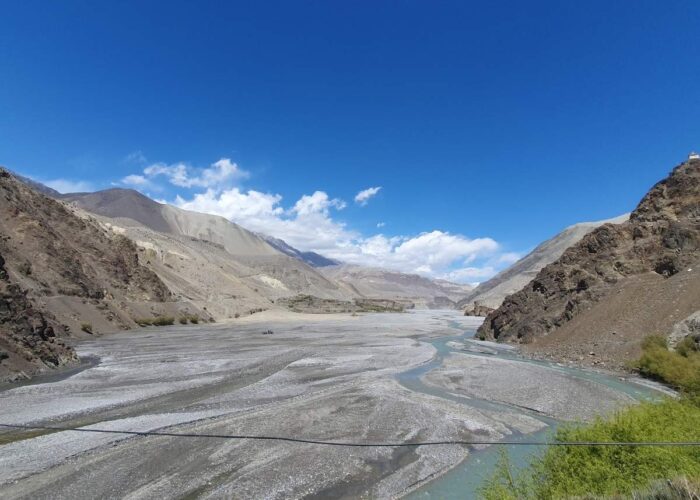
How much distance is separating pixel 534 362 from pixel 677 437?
934 inches

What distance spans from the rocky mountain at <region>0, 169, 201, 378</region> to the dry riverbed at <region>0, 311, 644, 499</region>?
382cm

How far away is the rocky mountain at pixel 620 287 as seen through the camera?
30.2 m

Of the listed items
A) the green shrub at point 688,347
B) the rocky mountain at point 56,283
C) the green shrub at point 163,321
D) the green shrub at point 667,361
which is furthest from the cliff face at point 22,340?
the green shrub at point 163,321

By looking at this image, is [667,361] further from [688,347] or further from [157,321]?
[157,321]

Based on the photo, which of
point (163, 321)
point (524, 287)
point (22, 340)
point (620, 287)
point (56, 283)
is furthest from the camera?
point (163, 321)

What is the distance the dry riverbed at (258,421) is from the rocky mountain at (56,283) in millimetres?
3824

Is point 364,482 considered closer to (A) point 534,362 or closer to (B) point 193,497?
(B) point 193,497

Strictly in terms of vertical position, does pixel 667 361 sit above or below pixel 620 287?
below

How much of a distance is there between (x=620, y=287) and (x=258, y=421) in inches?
1306

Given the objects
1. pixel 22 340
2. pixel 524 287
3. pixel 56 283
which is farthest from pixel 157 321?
pixel 524 287

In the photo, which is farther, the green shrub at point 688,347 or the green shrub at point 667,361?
the green shrub at point 688,347

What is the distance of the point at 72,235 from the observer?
73.1m

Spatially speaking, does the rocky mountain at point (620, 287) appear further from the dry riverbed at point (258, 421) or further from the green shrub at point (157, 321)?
the green shrub at point (157, 321)

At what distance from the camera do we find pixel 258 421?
1509 centimetres
